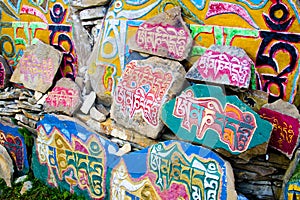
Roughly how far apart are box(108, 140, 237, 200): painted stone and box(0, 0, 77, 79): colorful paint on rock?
155cm

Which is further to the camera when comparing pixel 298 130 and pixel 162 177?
pixel 162 177

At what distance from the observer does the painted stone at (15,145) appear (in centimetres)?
503

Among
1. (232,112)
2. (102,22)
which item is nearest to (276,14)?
(232,112)

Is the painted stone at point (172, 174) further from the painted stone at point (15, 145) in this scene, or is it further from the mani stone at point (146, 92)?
the painted stone at point (15, 145)

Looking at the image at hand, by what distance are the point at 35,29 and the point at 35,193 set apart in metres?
2.03

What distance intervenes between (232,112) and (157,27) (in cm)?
114

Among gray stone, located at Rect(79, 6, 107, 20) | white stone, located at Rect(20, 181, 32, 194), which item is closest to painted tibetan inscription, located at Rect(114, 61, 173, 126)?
gray stone, located at Rect(79, 6, 107, 20)

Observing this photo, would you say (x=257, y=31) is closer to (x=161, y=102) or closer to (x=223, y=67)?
(x=223, y=67)

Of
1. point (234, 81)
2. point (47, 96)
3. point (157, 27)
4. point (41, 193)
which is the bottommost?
point (41, 193)

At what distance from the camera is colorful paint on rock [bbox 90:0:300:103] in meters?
3.14

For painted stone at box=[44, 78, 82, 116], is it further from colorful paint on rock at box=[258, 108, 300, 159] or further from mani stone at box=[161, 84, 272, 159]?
colorful paint on rock at box=[258, 108, 300, 159]

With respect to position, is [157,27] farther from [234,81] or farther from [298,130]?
[298,130]

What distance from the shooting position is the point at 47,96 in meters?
4.78

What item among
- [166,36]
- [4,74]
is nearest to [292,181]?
[166,36]
